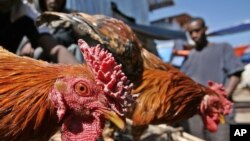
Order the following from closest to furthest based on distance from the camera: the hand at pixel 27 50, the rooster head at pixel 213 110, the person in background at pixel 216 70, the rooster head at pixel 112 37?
1. the rooster head at pixel 112 37
2. the hand at pixel 27 50
3. the rooster head at pixel 213 110
4. the person in background at pixel 216 70

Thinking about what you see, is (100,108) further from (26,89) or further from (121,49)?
(121,49)

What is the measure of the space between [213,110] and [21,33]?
1652 mm

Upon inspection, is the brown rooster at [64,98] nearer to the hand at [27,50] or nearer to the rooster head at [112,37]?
the rooster head at [112,37]

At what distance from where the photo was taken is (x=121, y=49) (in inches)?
118

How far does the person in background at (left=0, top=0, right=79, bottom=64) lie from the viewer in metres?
3.01

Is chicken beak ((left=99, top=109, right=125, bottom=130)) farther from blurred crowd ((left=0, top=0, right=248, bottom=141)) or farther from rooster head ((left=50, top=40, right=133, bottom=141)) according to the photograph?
blurred crowd ((left=0, top=0, right=248, bottom=141))

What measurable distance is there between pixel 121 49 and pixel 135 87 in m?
0.33

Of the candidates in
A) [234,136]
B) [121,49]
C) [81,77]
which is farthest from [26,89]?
[234,136]

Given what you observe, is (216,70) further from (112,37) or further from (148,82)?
(112,37)

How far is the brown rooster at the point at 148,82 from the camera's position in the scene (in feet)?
9.90

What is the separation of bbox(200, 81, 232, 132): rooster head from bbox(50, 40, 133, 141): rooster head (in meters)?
1.90

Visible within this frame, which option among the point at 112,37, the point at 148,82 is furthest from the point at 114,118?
the point at 148,82

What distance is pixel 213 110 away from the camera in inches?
143

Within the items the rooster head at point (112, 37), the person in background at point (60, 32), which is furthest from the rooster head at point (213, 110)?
the person in background at point (60, 32)
